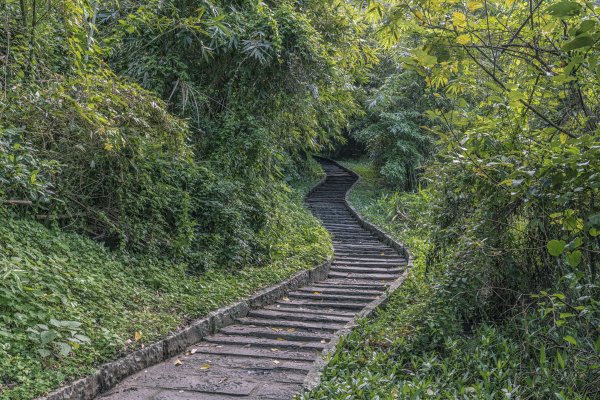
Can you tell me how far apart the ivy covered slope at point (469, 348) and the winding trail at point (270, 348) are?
52 cm

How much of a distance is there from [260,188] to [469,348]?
6060mm

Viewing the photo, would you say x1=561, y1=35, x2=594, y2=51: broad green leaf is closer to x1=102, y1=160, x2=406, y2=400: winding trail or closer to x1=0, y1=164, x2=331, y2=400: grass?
x1=102, y1=160, x2=406, y2=400: winding trail

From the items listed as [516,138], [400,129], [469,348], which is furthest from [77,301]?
[400,129]

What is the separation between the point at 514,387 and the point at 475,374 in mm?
478

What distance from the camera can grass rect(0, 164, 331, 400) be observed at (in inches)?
186

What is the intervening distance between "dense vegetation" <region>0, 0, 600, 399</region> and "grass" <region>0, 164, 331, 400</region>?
0.02 metres

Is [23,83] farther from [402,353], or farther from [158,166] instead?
[402,353]

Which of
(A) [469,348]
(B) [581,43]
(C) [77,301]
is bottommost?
(A) [469,348]

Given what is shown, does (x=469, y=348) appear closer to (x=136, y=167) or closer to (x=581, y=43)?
(x=581, y=43)

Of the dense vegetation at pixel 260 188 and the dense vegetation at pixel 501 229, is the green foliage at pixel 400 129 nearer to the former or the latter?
the dense vegetation at pixel 260 188

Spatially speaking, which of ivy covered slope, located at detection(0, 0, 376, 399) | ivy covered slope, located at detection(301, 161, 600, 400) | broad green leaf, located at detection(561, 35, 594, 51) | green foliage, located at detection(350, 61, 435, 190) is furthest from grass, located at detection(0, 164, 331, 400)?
green foliage, located at detection(350, 61, 435, 190)

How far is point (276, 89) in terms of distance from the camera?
1138 cm

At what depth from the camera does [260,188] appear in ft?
36.9

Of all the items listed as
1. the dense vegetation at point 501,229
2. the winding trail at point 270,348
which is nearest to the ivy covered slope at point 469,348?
the dense vegetation at point 501,229
